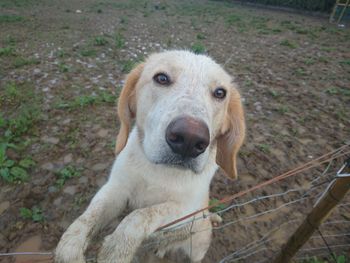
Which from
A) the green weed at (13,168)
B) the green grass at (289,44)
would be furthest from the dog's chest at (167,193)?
the green grass at (289,44)

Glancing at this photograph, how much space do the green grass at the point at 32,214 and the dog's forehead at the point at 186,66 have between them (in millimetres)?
1786

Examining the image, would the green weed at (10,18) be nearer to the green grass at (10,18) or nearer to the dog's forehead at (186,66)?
the green grass at (10,18)

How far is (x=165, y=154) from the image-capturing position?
5.51ft

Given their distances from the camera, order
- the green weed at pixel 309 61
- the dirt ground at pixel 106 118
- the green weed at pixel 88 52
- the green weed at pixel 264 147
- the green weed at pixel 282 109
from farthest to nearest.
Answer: the green weed at pixel 309 61, the green weed at pixel 88 52, the green weed at pixel 282 109, the green weed at pixel 264 147, the dirt ground at pixel 106 118

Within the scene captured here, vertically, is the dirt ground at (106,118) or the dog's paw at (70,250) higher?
the dog's paw at (70,250)

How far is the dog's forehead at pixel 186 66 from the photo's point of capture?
217 cm

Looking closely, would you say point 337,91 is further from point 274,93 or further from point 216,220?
point 216,220

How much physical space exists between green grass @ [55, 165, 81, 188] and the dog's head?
1.01 meters

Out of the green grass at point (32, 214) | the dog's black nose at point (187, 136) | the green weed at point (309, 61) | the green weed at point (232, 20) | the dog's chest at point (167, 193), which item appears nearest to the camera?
the dog's black nose at point (187, 136)

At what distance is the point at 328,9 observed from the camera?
15711 millimetres

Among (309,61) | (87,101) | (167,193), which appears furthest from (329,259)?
(309,61)

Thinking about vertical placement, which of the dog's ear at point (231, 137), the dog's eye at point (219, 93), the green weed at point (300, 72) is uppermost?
the dog's eye at point (219, 93)

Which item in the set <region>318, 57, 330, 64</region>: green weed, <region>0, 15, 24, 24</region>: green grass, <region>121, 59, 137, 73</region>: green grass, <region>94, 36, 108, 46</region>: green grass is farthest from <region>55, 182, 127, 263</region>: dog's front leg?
<region>0, 15, 24, 24</region>: green grass

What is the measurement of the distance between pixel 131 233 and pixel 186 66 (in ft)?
4.57
